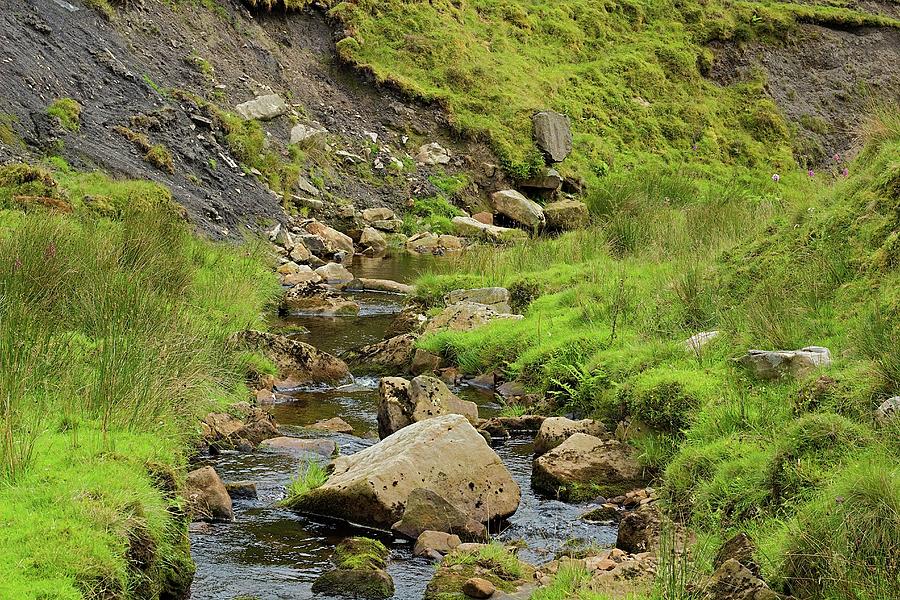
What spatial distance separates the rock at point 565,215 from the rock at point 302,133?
306 inches

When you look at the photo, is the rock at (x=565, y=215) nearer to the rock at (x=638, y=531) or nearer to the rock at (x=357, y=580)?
the rock at (x=638, y=531)

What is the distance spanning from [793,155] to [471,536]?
42.4 meters

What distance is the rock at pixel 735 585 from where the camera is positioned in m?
5.28

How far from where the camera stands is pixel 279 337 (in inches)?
514

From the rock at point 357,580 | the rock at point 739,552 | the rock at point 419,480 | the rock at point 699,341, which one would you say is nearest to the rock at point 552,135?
the rock at point 699,341

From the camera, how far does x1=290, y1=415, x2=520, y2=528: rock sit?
784 cm

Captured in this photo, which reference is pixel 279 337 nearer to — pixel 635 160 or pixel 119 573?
pixel 119 573

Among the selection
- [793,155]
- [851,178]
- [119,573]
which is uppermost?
[851,178]

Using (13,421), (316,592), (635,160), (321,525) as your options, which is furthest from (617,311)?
(635,160)

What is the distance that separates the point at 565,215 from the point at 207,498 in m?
23.2

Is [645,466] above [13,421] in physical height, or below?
below

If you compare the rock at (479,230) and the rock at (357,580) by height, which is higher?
the rock at (357,580)

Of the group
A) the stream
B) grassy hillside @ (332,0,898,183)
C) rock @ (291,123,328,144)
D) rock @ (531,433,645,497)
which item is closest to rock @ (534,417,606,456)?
the stream

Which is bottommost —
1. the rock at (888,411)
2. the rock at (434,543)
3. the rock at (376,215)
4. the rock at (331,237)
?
the rock at (376,215)
